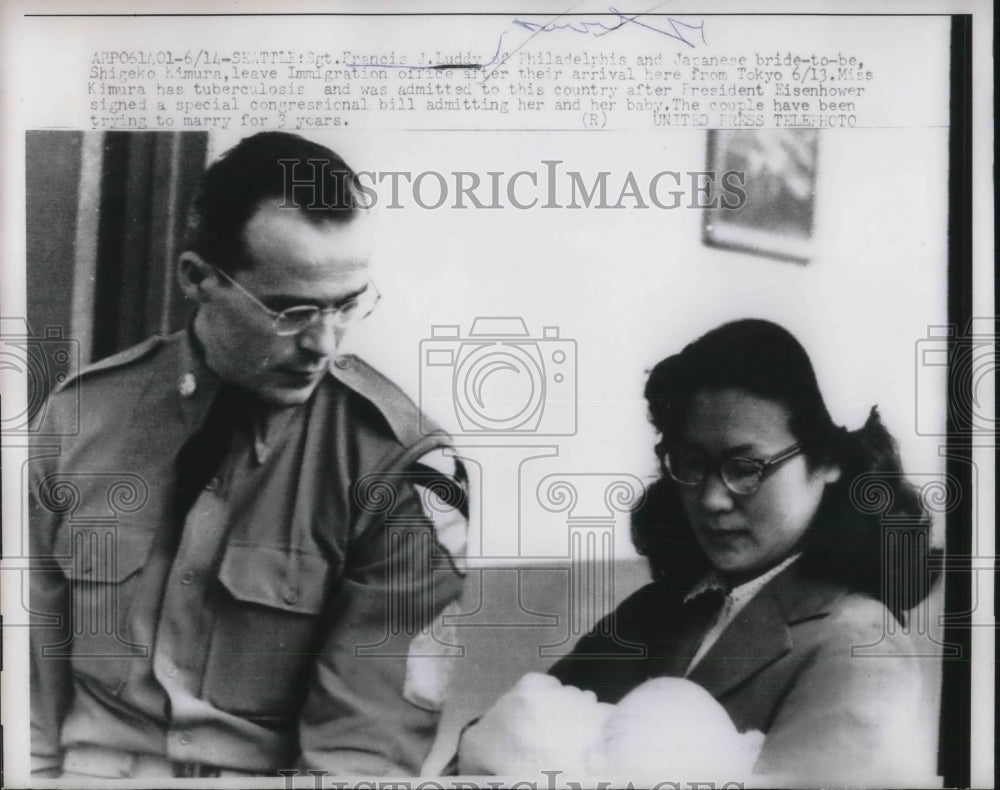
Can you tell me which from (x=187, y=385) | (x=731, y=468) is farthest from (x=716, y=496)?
(x=187, y=385)

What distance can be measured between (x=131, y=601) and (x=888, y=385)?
6.72ft

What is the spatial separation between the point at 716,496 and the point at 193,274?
1.46 metres

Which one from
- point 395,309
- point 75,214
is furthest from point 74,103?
point 395,309

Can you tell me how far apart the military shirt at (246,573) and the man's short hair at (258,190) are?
10.6 inches

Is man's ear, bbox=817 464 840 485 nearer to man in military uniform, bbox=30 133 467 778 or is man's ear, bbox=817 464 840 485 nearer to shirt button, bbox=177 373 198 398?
man in military uniform, bbox=30 133 467 778

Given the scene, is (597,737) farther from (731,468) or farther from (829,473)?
(829,473)

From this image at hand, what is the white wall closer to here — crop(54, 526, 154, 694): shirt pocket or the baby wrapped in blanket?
the baby wrapped in blanket

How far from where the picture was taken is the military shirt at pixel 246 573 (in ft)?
7.83

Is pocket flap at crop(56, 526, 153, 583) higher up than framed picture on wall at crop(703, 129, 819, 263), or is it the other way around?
framed picture on wall at crop(703, 129, 819, 263)

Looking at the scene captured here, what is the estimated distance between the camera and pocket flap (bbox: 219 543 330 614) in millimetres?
2377

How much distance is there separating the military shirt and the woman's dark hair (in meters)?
0.55

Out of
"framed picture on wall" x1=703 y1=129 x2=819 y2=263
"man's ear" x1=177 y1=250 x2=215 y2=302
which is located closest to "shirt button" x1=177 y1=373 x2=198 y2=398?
"man's ear" x1=177 y1=250 x2=215 y2=302

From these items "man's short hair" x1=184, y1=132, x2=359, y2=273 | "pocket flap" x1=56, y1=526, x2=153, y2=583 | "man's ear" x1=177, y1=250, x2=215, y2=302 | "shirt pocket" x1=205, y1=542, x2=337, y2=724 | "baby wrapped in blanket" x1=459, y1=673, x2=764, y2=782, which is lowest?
"baby wrapped in blanket" x1=459, y1=673, x2=764, y2=782

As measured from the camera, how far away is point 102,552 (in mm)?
2420
